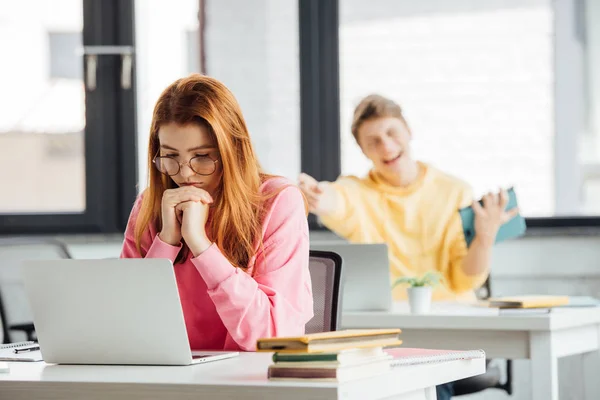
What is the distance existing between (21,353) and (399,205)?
170 cm

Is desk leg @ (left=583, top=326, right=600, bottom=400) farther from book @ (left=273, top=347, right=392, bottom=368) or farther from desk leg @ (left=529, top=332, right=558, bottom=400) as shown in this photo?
book @ (left=273, top=347, right=392, bottom=368)

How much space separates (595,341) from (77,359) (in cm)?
161

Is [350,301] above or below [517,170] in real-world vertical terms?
below

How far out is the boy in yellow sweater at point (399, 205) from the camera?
10.5ft

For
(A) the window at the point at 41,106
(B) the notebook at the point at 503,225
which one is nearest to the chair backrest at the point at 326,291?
(B) the notebook at the point at 503,225

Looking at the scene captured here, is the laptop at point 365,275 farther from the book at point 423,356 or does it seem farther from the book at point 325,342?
the book at point 325,342

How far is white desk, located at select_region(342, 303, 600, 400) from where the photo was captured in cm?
248

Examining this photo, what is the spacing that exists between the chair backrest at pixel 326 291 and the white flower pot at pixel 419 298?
0.59 meters

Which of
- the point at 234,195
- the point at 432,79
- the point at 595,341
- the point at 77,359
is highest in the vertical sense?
the point at 432,79

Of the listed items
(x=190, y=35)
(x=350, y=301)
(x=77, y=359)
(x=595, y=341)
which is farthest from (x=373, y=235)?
(x=77, y=359)

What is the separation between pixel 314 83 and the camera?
4105 millimetres

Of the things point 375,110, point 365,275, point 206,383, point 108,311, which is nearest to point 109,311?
point 108,311

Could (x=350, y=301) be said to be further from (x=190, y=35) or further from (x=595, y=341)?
(x=190, y=35)

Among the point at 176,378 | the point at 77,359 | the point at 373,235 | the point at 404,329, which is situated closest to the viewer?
the point at 176,378
